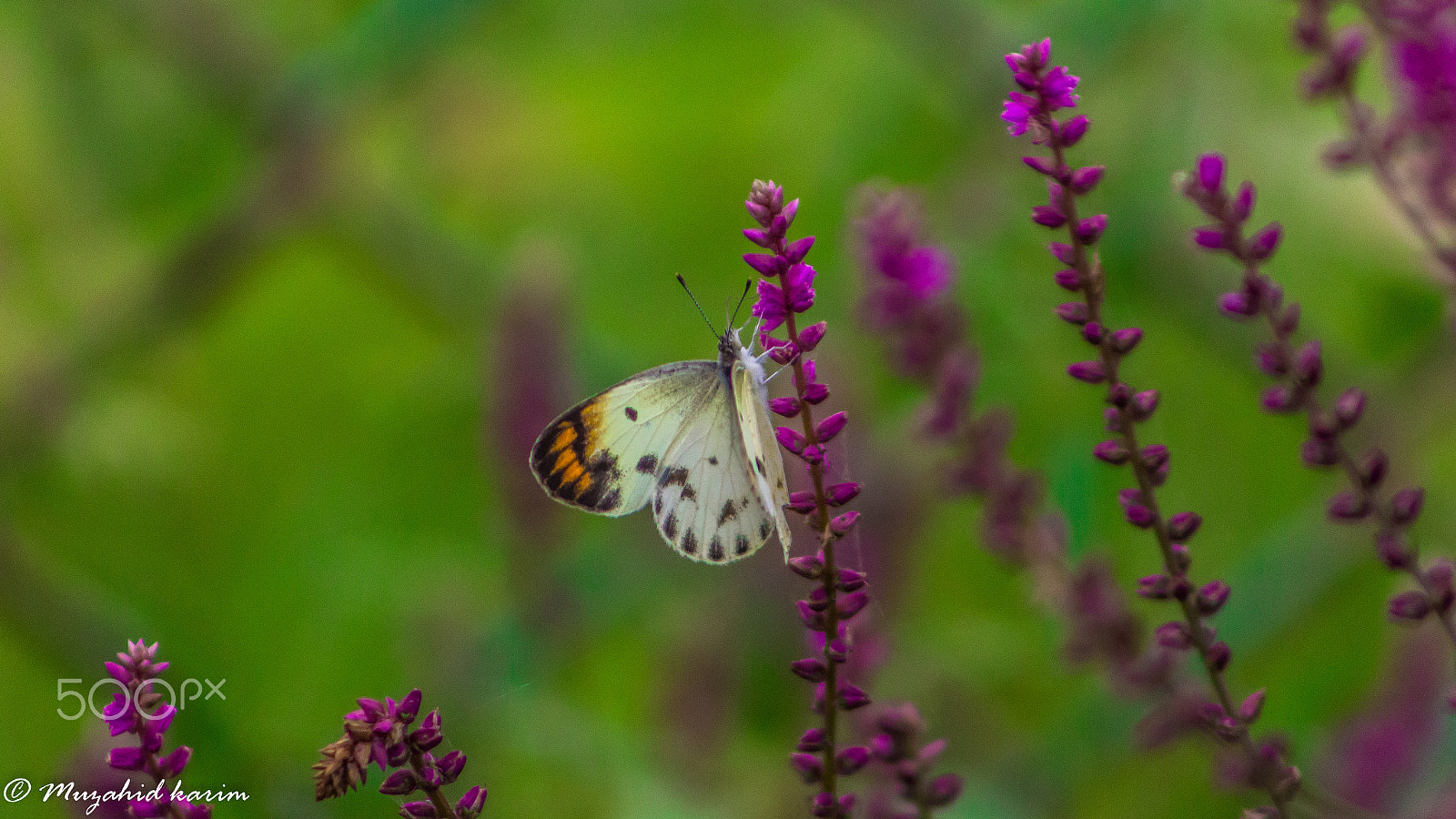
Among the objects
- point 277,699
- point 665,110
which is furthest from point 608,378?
point 665,110

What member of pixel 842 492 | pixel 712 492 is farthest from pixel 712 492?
pixel 842 492

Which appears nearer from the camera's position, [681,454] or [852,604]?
[852,604]

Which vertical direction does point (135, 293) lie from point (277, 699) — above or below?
above

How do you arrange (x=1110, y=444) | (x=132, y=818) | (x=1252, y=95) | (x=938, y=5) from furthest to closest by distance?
(x=1252, y=95), (x=938, y=5), (x=1110, y=444), (x=132, y=818)

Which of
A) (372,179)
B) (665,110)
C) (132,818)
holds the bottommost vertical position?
(132,818)

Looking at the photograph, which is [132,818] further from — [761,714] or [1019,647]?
[1019,647]

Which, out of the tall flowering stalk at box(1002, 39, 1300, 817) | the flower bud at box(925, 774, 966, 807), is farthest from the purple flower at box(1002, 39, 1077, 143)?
the flower bud at box(925, 774, 966, 807)

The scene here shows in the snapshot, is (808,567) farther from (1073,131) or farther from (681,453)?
(681,453)
